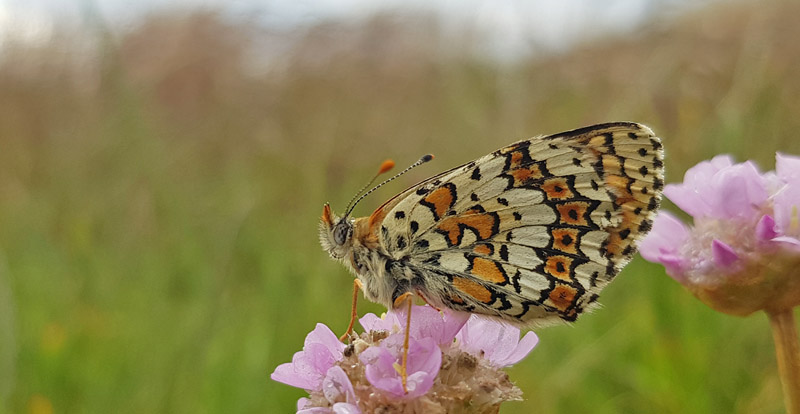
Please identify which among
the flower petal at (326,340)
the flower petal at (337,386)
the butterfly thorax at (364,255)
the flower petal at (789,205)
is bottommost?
the flower petal at (337,386)

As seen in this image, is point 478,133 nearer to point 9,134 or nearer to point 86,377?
point 86,377

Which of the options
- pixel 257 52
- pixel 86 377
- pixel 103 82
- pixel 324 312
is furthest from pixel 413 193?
pixel 257 52

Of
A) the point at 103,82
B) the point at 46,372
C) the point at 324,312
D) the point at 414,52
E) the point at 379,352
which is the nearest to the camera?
the point at 379,352

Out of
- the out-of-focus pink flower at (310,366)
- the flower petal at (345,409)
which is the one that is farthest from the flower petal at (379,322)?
the flower petal at (345,409)

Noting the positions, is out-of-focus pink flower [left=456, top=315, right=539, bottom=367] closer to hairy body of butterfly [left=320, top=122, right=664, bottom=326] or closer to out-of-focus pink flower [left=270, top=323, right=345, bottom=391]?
hairy body of butterfly [left=320, top=122, right=664, bottom=326]

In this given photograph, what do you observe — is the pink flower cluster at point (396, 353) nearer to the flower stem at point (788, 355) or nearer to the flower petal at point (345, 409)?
the flower petal at point (345, 409)

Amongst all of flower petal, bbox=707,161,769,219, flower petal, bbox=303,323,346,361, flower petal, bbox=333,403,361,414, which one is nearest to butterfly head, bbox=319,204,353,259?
flower petal, bbox=303,323,346,361
